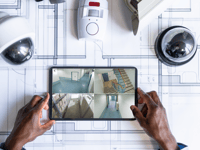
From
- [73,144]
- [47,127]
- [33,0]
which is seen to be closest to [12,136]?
[47,127]

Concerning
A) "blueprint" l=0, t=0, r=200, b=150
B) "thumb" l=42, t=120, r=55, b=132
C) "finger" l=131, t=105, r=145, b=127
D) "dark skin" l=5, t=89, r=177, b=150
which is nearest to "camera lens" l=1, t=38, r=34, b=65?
"blueprint" l=0, t=0, r=200, b=150

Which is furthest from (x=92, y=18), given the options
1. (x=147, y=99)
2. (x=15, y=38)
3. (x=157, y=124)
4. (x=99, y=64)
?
(x=157, y=124)

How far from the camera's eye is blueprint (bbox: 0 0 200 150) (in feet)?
2.56

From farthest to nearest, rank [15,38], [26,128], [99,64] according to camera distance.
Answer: [99,64] → [26,128] → [15,38]

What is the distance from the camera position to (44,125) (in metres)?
0.72

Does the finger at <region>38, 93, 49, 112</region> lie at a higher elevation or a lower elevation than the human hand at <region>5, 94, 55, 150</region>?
higher

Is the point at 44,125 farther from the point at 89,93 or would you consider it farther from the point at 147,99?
the point at 147,99

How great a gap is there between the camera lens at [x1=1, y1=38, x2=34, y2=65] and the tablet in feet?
0.49

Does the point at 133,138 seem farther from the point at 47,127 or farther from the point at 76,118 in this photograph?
the point at 47,127

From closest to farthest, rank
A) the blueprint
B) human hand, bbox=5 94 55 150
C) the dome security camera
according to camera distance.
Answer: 1. the dome security camera
2. human hand, bbox=5 94 55 150
3. the blueprint

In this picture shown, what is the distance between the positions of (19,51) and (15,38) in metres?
0.08

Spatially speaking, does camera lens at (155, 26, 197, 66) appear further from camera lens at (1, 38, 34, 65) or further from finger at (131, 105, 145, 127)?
camera lens at (1, 38, 34, 65)

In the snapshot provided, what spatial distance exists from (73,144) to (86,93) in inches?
11.0

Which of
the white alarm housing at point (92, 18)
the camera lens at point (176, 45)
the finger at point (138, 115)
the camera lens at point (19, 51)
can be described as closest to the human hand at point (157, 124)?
the finger at point (138, 115)
